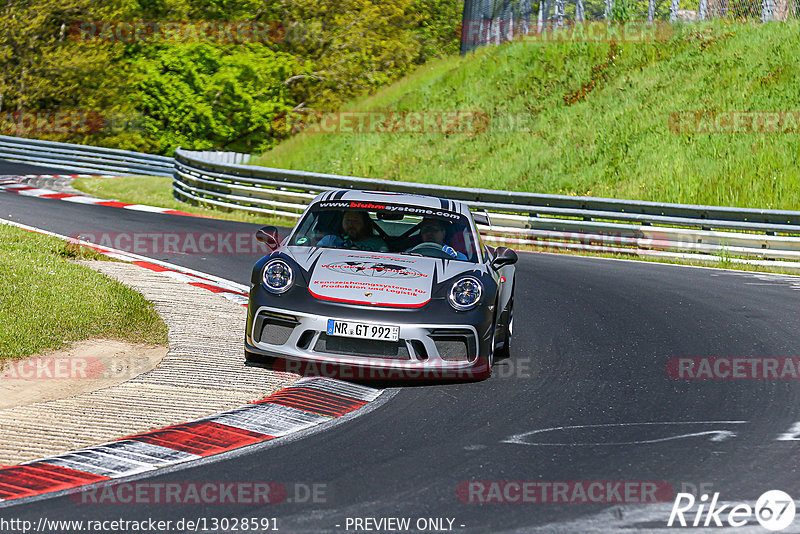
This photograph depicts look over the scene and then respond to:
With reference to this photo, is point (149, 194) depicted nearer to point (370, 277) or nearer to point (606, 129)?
point (606, 129)

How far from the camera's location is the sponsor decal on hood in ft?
24.2

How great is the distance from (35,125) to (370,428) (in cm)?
4047

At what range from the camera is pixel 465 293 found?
760cm

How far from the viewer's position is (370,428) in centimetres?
624

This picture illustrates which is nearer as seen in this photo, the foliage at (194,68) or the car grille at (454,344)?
the car grille at (454,344)

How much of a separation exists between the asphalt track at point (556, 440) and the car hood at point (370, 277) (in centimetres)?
67

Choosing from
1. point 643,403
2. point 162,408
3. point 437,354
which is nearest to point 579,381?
point 643,403

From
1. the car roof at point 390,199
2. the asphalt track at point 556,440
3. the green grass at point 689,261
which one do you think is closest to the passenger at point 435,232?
the car roof at point 390,199

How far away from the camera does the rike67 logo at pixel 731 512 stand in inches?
183

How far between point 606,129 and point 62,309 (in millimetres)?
19047

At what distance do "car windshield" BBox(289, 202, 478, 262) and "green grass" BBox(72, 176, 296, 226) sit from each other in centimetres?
1143

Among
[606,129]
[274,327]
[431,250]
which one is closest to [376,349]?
[274,327]

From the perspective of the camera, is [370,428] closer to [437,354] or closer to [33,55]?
[437,354]

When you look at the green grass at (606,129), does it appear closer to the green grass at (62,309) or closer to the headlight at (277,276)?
the green grass at (62,309)
